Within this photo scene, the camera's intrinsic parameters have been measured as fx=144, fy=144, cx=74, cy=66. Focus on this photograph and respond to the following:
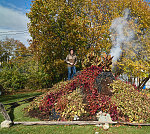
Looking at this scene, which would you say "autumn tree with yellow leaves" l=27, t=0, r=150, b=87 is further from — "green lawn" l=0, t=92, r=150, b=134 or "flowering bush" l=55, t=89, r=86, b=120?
"green lawn" l=0, t=92, r=150, b=134

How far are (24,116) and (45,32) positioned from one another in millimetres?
5891

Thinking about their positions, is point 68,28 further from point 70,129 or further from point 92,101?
point 70,129

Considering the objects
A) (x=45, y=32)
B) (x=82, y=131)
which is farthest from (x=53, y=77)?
(x=82, y=131)

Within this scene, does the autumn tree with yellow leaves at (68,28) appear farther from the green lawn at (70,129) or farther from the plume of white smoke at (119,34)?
the green lawn at (70,129)

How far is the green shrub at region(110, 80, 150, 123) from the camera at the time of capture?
4141mm

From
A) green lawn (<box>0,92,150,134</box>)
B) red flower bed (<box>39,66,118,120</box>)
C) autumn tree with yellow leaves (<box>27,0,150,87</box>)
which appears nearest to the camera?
green lawn (<box>0,92,150,134</box>)

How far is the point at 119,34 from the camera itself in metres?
10.1

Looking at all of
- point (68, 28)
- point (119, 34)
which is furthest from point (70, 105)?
point (119, 34)

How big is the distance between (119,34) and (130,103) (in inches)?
270

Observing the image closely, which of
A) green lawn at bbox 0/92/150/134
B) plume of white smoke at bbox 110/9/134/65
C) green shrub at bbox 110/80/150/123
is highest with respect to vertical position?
plume of white smoke at bbox 110/9/134/65

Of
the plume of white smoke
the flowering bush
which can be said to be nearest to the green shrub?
the flowering bush

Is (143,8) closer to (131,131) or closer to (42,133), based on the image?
(131,131)

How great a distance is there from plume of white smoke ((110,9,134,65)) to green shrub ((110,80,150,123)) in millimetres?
5248

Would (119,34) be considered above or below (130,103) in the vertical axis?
above
